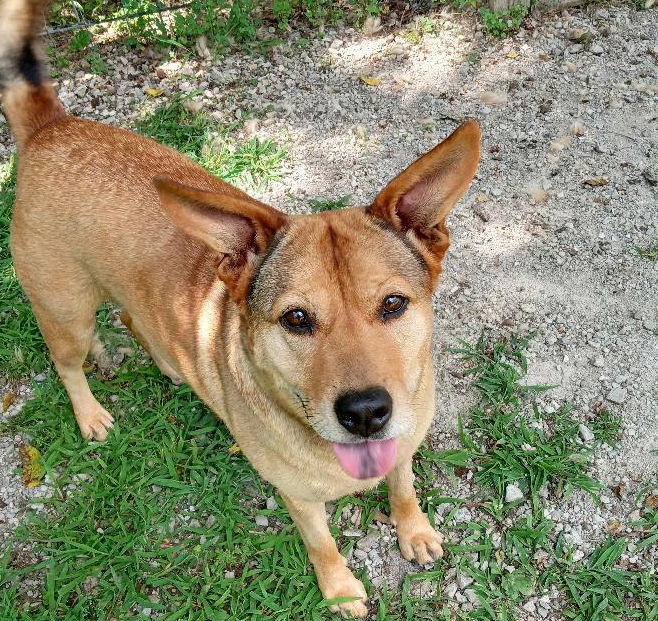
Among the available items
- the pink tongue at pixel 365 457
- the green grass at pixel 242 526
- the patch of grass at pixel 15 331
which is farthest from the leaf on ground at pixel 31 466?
the pink tongue at pixel 365 457

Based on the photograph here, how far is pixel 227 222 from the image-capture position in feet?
8.18

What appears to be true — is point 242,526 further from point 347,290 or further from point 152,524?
point 347,290

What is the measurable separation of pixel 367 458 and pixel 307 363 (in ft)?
1.56

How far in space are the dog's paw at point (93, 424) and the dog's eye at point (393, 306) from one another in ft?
8.24

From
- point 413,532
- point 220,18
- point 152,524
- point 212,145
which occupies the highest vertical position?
point 220,18

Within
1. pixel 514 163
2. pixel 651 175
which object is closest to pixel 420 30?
pixel 514 163

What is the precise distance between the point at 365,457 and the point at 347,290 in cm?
68

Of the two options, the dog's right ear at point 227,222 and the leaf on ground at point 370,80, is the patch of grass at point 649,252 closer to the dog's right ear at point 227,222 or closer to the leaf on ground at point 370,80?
the leaf on ground at point 370,80

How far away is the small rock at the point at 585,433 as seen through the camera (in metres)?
3.71

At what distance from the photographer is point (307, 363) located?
239cm

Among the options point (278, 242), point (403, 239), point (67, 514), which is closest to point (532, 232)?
point (403, 239)

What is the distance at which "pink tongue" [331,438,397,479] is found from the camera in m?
2.52

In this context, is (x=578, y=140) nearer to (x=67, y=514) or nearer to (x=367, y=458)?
(x=367, y=458)

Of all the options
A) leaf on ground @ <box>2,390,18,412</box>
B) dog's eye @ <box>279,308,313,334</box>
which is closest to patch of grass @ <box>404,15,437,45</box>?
dog's eye @ <box>279,308,313,334</box>
